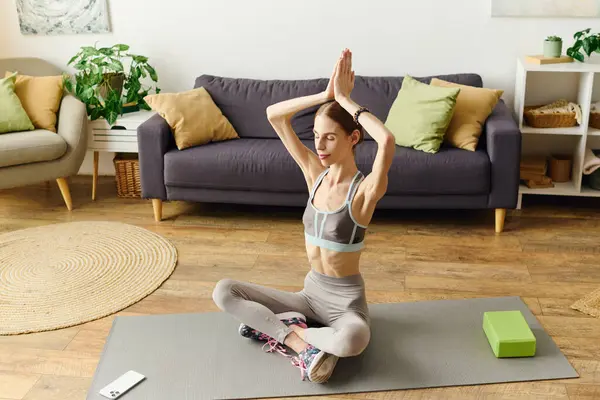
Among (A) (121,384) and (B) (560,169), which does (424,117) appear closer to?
(B) (560,169)

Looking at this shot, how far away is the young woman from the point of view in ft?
7.69

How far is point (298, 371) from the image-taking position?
8.07 ft

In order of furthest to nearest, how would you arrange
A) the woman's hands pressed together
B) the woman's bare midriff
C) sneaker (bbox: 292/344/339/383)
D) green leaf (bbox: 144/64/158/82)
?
green leaf (bbox: 144/64/158/82) < the woman's bare midriff < sneaker (bbox: 292/344/339/383) < the woman's hands pressed together

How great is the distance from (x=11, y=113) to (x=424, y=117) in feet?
7.99

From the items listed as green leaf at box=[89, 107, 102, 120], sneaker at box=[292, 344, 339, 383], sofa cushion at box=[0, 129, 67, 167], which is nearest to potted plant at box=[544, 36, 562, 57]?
sneaker at box=[292, 344, 339, 383]

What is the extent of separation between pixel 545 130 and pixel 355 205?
1906mm

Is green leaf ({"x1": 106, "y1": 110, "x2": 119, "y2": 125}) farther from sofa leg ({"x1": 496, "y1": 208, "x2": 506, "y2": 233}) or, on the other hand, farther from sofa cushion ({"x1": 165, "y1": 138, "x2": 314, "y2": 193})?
sofa leg ({"x1": 496, "y1": 208, "x2": 506, "y2": 233})

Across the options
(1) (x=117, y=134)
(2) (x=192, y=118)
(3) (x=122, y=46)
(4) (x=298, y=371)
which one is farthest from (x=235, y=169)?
(4) (x=298, y=371)

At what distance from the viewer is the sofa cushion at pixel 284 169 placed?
11.8ft

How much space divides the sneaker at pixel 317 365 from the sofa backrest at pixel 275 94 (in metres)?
1.86

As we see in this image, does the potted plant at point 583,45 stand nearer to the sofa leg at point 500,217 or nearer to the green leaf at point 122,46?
the sofa leg at point 500,217

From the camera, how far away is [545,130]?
3857 mm

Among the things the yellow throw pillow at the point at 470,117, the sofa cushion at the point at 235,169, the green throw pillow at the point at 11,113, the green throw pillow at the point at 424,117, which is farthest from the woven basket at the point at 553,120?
the green throw pillow at the point at 11,113

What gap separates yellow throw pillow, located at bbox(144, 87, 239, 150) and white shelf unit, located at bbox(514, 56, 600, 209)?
1.72m
